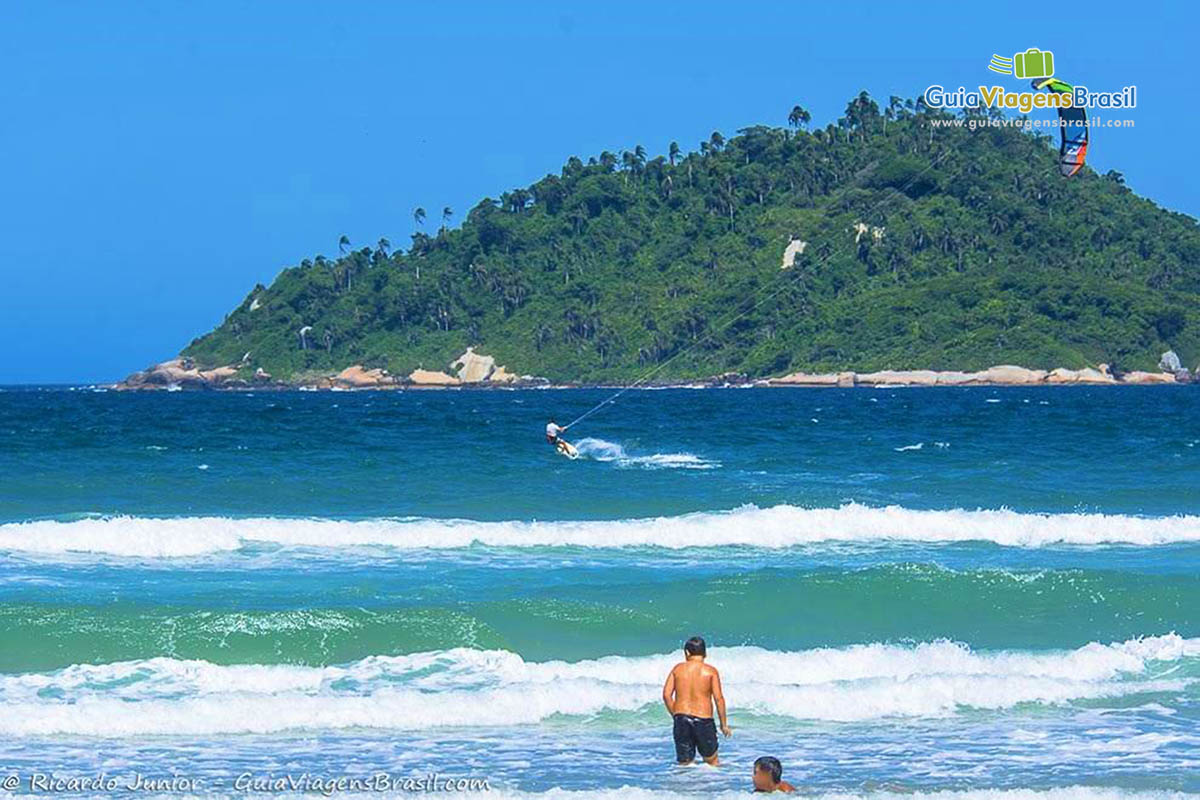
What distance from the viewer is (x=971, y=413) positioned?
6512cm

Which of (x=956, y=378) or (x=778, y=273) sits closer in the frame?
(x=956, y=378)

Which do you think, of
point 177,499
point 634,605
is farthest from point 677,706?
point 177,499

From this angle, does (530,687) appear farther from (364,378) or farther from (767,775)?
(364,378)

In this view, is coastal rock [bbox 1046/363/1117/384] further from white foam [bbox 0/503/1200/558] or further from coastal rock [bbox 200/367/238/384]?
white foam [bbox 0/503/1200/558]

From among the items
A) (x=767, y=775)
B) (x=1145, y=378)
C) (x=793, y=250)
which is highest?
(x=793, y=250)

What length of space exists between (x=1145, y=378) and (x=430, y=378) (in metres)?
66.4

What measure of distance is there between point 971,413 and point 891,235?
255 ft

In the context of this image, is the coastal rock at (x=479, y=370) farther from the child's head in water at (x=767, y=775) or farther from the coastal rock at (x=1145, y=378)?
the child's head in water at (x=767, y=775)

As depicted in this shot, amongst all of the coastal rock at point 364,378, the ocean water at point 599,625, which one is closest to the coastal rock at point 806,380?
the coastal rock at point 364,378

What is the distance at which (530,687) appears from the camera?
1371cm

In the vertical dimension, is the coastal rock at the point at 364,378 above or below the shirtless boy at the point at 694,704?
above

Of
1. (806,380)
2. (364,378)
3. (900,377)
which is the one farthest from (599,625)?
(364,378)

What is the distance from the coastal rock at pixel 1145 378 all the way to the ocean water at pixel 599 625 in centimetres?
9173

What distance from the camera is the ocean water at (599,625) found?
470 inches
